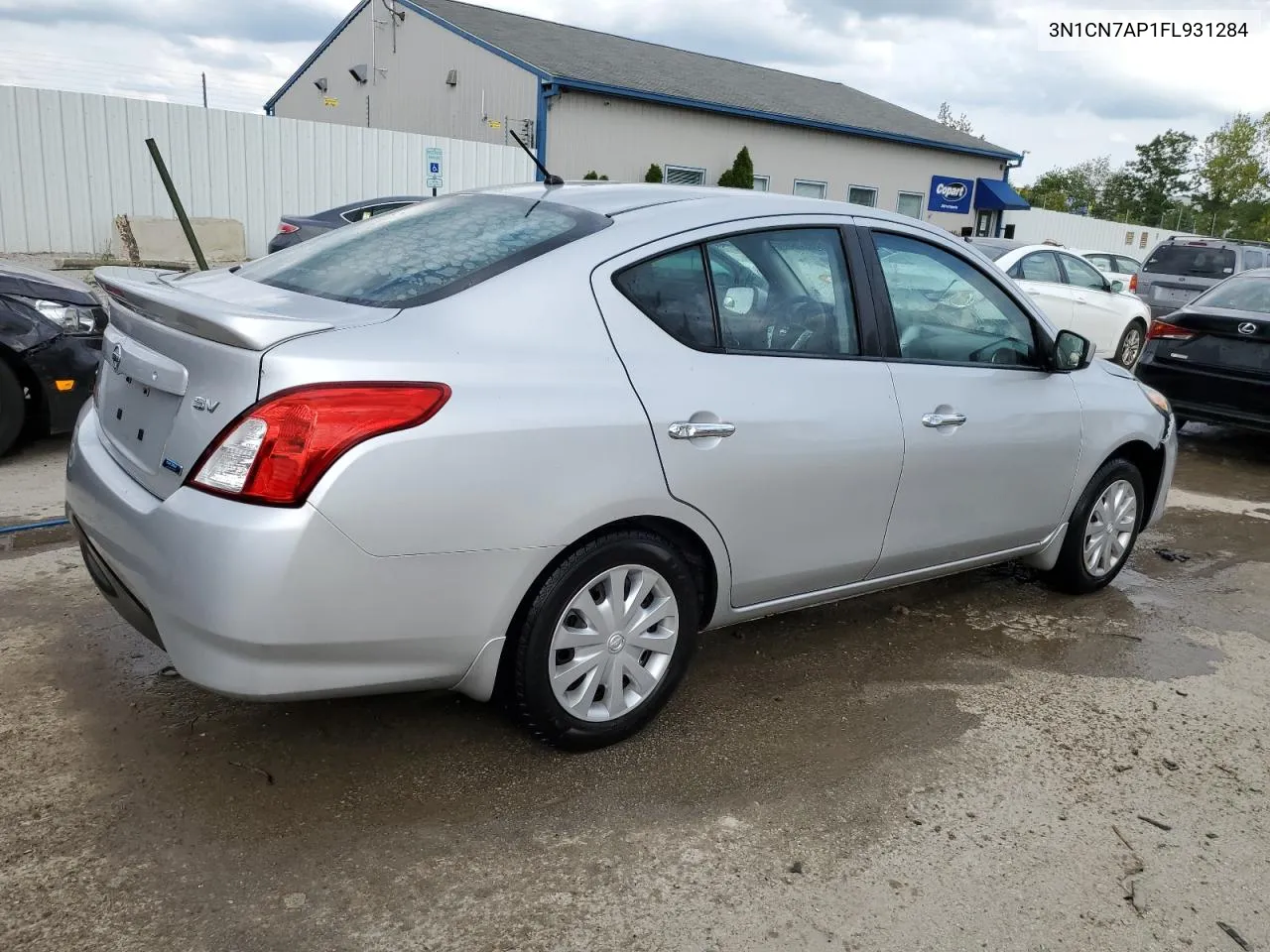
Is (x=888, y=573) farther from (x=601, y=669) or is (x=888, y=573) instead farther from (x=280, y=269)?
(x=280, y=269)

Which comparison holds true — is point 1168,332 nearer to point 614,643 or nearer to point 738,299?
point 738,299

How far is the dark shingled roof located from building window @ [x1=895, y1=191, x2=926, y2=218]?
1399 millimetres

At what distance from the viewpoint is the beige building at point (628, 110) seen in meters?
21.2

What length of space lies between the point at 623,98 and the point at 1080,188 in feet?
205

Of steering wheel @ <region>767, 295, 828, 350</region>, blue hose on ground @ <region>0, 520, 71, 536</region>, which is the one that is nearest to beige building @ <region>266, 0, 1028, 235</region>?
blue hose on ground @ <region>0, 520, 71, 536</region>

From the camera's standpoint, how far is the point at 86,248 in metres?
15.2

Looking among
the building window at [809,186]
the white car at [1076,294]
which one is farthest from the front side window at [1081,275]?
the building window at [809,186]

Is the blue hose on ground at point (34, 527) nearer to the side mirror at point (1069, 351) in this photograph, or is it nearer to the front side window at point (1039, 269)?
the side mirror at point (1069, 351)

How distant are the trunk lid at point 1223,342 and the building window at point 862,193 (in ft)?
64.9

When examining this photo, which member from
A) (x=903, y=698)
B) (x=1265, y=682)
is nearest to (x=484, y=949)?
(x=903, y=698)

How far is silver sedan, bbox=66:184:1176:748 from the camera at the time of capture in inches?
95.7

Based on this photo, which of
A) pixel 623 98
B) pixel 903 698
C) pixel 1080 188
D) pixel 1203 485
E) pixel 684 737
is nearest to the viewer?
pixel 684 737

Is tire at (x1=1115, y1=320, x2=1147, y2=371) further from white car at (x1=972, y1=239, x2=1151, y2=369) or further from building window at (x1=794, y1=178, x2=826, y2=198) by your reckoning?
building window at (x1=794, y1=178, x2=826, y2=198)

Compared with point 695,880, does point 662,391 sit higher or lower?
higher
